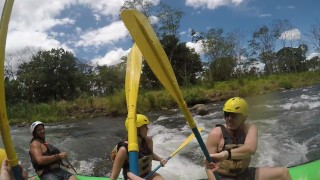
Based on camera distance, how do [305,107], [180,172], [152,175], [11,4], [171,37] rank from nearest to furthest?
[11,4] → [152,175] → [180,172] → [305,107] → [171,37]

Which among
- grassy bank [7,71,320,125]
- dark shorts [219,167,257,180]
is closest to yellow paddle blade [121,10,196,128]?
dark shorts [219,167,257,180]

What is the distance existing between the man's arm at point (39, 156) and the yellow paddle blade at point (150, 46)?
6.99 feet

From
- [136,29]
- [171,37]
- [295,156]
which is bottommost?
[295,156]

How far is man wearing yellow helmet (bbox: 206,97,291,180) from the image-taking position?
291 cm

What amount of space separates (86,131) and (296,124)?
7.25 meters

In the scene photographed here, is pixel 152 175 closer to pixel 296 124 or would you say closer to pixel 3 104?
pixel 3 104

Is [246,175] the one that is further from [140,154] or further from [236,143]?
[140,154]

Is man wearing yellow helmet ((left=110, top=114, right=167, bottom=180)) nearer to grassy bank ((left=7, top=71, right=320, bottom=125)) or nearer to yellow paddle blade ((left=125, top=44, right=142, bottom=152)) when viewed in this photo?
yellow paddle blade ((left=125, top=44, right=142, bottom=152))

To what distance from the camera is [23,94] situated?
99.9 ft

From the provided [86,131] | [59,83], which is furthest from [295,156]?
[59,83]

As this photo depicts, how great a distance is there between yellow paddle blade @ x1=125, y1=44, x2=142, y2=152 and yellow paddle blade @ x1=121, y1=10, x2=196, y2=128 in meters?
0.37

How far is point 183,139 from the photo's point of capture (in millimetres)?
9664

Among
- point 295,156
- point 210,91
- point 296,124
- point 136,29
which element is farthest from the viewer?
point 210,91

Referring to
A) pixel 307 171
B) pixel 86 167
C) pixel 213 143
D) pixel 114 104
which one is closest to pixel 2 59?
pixel 213 143
